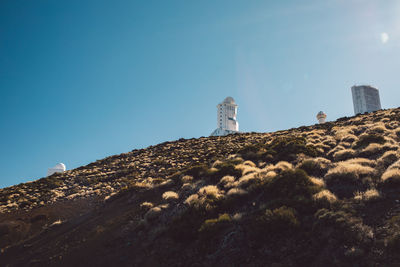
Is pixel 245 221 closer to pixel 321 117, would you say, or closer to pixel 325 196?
pixel 325 196

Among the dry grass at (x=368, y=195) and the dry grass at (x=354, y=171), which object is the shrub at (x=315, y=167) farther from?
the dry grass at (x=368, y=195)

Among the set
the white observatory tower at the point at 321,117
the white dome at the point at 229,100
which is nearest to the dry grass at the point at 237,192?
the white observatory tower at the point at 321,117

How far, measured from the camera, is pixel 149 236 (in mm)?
10695


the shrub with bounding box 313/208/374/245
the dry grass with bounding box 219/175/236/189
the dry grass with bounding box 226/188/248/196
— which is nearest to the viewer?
the shrub with bounding box 313/208/374/245

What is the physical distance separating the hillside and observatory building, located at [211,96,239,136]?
12226cm

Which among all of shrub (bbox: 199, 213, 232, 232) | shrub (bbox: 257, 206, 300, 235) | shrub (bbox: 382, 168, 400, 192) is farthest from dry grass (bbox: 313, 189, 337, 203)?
shrub (bbox: 199, 213, 232, 232)

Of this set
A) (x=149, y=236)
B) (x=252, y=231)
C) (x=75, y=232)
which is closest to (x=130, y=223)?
(x=149, y=236)

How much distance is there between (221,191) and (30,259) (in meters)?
9.61

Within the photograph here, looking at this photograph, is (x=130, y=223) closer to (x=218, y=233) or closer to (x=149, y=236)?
(x=149, y=236)

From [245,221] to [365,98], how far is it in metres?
186

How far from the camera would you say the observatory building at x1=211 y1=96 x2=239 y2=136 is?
5552 inches

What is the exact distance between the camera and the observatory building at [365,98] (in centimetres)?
15898

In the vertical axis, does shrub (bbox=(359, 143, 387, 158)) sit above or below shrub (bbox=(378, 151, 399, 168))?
above

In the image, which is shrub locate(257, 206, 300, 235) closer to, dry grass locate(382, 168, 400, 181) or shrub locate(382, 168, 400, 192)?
shrub locate(382, 168, 400, 192)
